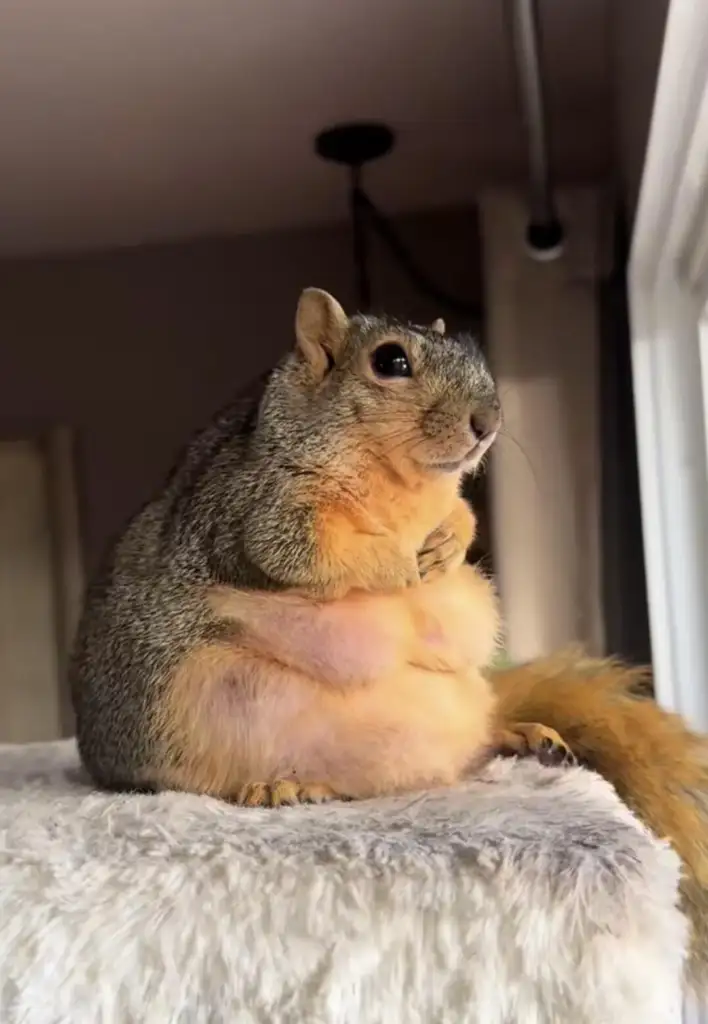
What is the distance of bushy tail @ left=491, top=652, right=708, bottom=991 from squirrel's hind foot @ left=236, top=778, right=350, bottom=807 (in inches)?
7.5

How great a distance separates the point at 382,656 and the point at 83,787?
27cm

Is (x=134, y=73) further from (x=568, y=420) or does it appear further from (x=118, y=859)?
(x=118, y=859)

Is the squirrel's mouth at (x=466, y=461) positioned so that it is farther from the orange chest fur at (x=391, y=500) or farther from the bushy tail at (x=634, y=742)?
the bushy tail at (x=634, y=742)

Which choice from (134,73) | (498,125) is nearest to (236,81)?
(134,73)

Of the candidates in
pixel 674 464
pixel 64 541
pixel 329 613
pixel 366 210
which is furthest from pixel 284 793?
pixel 64 541

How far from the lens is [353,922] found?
52cm

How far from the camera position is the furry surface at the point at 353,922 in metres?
0.50

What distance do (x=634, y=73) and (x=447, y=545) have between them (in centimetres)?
55

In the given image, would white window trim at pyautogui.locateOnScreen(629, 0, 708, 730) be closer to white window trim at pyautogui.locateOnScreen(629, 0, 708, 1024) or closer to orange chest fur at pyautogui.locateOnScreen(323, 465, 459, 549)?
white window trim at pyautogui.locateOnScreen(629, 0, 708, 1024)

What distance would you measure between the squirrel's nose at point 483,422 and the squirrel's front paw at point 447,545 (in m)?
0.08

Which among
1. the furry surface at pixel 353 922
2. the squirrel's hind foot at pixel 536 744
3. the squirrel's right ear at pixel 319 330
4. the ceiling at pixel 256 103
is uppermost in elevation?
the ceiling at pixel 256 103

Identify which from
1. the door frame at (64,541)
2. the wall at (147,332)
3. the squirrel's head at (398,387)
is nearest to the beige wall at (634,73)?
the squirrel's head at (398,387)

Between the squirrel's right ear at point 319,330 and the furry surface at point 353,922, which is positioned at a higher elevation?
the squirrel's right ear at point 319,330

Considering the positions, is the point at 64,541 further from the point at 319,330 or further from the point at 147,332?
the point at 319,330
